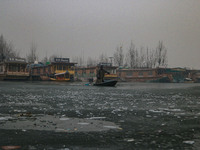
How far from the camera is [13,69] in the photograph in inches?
1828

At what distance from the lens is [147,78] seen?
201 feet

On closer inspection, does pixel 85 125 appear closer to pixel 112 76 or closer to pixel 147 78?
pixel 112 76

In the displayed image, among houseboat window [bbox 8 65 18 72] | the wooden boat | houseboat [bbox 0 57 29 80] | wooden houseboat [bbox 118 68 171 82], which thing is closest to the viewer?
houseboat [bbox 0 57 29 80]

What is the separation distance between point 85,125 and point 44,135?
38.2 inches

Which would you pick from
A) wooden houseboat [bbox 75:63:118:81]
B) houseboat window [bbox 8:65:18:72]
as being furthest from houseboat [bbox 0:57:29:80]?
wooden houseboat [bbox 75:63:118:81]

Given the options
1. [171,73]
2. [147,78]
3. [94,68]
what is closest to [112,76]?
[94,68]

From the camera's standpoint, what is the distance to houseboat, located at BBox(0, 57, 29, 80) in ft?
145

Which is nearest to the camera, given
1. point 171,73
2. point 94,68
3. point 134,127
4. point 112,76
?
point 134,127

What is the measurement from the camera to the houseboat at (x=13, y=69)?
44.2 m

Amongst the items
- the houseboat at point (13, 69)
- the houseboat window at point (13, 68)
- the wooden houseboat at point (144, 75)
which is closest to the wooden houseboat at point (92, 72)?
the wooden houseboat at point (144, 75)

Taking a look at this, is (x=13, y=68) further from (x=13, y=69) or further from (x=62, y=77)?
(x=62, y=77)

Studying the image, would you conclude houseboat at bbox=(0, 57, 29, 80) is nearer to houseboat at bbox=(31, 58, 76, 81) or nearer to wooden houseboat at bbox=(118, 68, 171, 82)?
houseboat at bbox=(31, 58, 76, 81)

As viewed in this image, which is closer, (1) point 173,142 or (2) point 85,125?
(1) point 173,142

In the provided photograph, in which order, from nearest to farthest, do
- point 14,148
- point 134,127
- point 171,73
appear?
1. point 14,148
2. point 134,127
3. point 171,73
